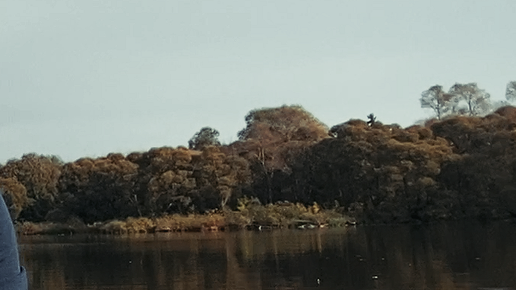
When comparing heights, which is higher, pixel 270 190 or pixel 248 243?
pixel 270 190

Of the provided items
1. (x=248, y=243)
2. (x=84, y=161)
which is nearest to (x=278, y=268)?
(x=248, y=243)

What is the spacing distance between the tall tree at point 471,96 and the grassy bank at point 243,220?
18313mm

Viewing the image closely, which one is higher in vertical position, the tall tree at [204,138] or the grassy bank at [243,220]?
the tall tree at [204,138]

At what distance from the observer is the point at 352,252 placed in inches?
933

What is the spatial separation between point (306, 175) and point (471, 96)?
59.1 feet

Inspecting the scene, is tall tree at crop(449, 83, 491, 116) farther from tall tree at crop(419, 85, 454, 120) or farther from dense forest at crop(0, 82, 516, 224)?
dense forest at crop(0, 82, 516, 224)

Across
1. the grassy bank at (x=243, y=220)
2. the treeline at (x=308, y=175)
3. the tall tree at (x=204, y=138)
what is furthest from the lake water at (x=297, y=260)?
the tall tree at (x=204, y=138)

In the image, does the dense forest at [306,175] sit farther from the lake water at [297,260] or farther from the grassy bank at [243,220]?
the lake water at [297,260]

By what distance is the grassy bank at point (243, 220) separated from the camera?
1497 inches

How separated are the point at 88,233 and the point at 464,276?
95.3ft

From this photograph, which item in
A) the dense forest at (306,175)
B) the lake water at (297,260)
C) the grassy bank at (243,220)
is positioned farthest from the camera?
the grassy bank at (243,220)

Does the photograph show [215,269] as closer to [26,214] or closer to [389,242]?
[389,242]

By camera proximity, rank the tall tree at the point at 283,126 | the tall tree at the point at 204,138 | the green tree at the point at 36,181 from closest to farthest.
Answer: the green tree at the point at 36,181 → the tall tree at the point at 283,126 → the tall tree at the point at 204,138

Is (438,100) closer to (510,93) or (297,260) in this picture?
(510,93)
